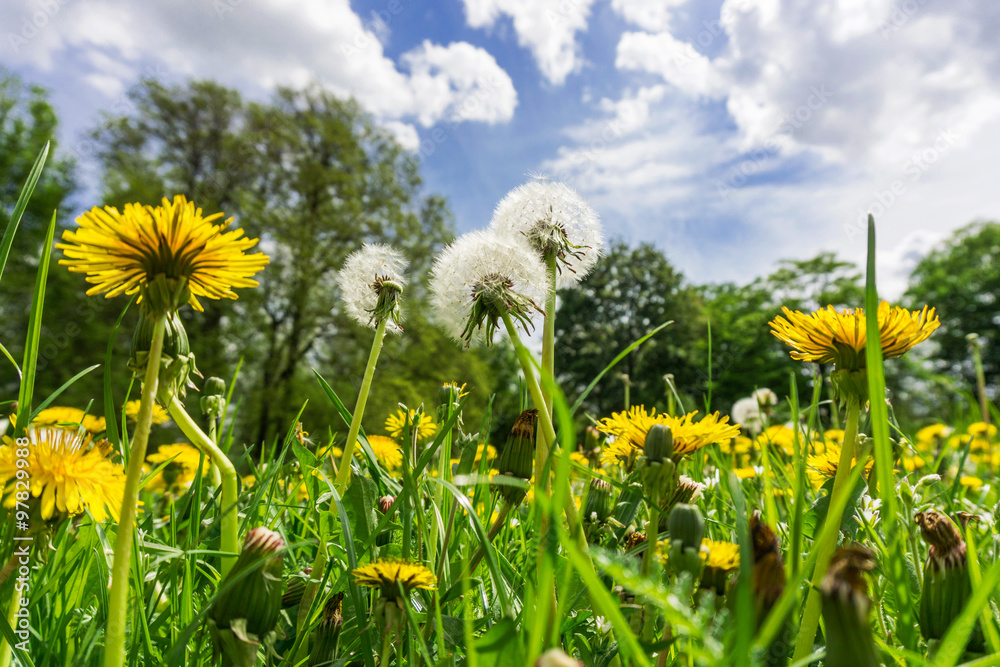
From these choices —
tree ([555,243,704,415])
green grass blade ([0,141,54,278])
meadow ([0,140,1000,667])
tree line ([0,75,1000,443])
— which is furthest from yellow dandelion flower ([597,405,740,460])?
tree ([555,243,704,415])

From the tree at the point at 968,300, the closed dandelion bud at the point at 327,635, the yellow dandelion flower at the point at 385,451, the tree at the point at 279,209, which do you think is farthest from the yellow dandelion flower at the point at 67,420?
the tree at the point at 968,300

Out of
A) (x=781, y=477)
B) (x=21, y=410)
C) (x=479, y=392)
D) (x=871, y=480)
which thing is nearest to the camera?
(x=21, y=410)

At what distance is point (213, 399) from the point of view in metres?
1.29

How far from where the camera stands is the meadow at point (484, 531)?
46cm

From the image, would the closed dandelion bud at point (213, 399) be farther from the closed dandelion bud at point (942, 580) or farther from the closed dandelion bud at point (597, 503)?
the closed dandelion bud at point (942, 580)

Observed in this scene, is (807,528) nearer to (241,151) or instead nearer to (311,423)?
(311,423)

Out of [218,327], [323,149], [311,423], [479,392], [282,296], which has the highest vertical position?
[323,149]

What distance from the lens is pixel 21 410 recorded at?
2.27 ft

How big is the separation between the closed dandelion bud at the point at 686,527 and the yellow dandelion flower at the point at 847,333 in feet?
1.05

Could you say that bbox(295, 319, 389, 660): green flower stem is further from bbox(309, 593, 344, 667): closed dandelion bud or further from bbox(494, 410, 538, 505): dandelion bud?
bbox(494, 410, 538, 505): dandelion bud

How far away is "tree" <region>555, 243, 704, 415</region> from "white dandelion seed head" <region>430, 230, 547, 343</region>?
20.1 meters

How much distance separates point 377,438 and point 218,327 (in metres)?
13.5

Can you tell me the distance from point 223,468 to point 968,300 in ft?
99.0

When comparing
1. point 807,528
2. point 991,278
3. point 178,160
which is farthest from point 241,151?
point 991,278
